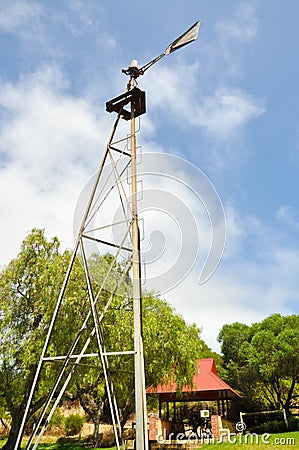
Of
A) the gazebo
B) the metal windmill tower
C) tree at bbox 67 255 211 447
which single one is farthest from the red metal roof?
the metal windmill tower

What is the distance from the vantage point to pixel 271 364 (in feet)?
60.0

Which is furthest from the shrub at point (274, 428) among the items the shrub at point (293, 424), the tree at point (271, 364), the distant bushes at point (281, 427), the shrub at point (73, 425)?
the shrub at point (73, 425)

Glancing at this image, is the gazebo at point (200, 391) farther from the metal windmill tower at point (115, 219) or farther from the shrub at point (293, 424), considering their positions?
the metal windmill tower at point (115, 219)

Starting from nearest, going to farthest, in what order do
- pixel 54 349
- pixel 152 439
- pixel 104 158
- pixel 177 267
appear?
Answer: pixel 177 267, pixel 104 158, pixel 54 349, pixel 152 439

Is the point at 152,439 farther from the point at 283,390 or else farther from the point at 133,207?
the point at 133,207

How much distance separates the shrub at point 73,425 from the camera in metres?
19.2

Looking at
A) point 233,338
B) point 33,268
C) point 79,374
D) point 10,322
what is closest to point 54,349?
point 79,374

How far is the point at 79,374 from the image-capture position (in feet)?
39.9

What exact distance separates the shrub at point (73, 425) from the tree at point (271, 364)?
24.8 feet

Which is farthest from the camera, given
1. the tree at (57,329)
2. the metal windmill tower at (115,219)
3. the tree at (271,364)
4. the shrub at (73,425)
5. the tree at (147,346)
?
the shrub at (73,425)

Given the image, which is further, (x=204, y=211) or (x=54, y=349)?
(x=54, y=349)

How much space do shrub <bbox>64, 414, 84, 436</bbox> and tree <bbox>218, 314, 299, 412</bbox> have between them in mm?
7550

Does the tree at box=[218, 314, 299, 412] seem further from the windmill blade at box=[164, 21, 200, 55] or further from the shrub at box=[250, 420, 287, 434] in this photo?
the windmill blade at box=[164, 21, 200, 55]

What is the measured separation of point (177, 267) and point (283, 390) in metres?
14.7
